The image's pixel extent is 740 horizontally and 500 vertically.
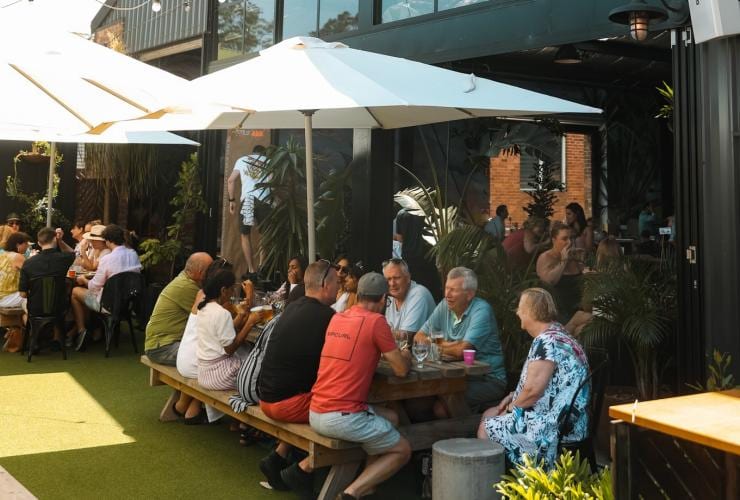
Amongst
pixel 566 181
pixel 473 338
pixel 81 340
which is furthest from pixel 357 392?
pixel 566 181

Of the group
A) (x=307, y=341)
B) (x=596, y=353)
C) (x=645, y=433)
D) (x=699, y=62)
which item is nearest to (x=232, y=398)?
(x=307, y=341)

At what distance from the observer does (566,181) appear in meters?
10.3

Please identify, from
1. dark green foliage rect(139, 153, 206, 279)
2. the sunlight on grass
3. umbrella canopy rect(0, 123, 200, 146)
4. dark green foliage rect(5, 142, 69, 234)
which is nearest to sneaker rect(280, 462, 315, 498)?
the sunlight on grass

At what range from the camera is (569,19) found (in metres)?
5.92

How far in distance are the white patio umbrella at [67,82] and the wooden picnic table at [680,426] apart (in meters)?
3.44

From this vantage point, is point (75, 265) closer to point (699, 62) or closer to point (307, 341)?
point (307, 341)

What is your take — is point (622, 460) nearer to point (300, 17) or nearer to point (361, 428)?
point (361, 428)

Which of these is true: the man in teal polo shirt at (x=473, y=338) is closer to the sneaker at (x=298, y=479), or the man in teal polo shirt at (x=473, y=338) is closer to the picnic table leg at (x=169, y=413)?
the sneaker at (x=298, y=479)

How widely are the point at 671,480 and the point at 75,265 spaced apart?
831 cm

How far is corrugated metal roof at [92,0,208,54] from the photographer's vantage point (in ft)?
34.3

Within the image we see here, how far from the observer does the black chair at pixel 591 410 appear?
392 centimetres

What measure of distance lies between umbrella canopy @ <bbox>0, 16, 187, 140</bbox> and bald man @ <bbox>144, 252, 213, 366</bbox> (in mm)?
1335

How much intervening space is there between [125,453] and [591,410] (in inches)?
117

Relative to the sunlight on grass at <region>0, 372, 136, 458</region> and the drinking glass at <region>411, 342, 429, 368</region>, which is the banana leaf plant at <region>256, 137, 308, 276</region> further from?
the drinking glass at <region>411, 342, 429, 368</region>
